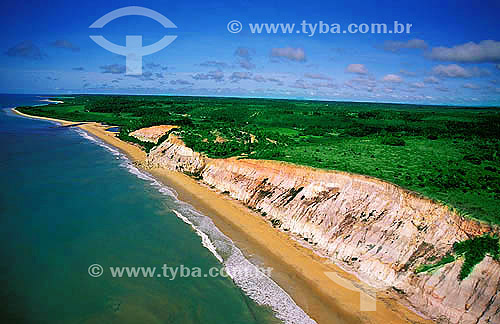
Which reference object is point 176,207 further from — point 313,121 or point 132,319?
point 313,121

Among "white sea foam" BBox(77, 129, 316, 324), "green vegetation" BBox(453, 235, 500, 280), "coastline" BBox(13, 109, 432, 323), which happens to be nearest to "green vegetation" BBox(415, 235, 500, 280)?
"green vegetation" BBox(453, 235, 500, 280)

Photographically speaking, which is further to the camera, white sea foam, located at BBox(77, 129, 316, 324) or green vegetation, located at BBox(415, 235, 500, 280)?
white sea foam, located at BBox(77, 129, 316, 324)

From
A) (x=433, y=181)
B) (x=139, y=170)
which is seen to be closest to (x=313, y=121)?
(x=139, y=170)

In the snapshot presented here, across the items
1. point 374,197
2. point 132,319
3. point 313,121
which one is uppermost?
point 313,121

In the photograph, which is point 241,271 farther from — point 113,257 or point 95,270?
point 95,270

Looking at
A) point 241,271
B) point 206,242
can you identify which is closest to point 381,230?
point 241,271

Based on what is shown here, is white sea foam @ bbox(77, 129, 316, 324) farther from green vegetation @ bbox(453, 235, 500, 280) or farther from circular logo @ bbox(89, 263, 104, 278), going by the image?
green vegetation @ bbox(453, 235, 500, 280)

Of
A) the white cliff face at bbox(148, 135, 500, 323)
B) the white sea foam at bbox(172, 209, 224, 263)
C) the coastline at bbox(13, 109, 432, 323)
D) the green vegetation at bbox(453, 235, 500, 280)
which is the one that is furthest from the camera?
Result: the white sea foam at bbox(172, 209, 224, 263)
